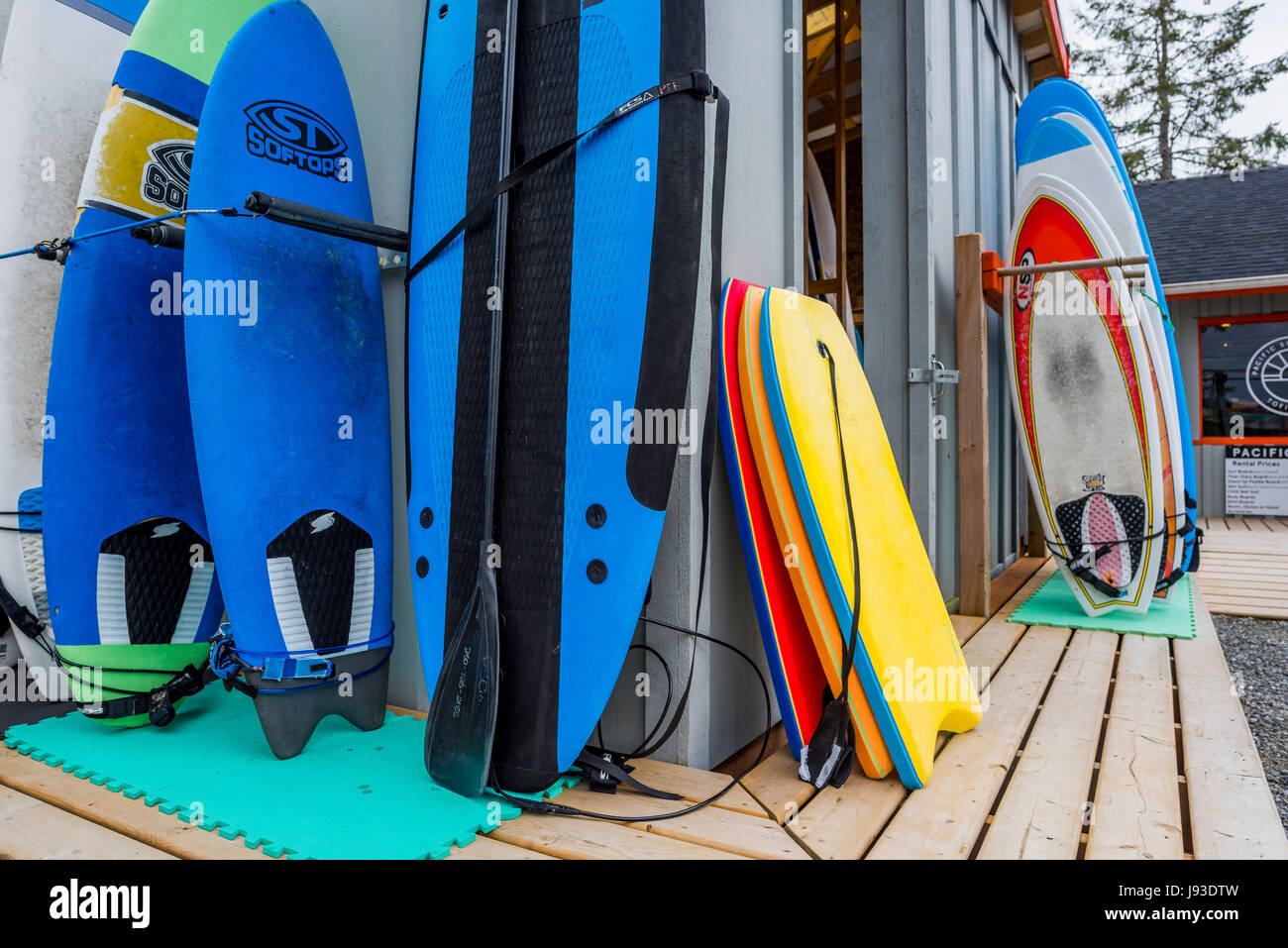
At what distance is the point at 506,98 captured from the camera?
1.36 m

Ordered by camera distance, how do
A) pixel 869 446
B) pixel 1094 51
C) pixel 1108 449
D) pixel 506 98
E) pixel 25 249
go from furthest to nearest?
1. pixel 1094 51
2. pixel 1108 449
3. pixel 25 249
4. pixel 869 446
5. pixel 506 98

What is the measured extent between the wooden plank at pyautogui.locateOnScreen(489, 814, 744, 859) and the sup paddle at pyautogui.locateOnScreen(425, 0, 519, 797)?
123mm

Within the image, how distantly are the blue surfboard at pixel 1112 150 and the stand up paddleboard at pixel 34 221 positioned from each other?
3486mm

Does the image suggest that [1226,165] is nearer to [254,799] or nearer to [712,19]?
[712,19]

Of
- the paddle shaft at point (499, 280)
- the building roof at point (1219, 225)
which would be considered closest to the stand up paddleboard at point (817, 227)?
the paddle shaft at point (499, 280)

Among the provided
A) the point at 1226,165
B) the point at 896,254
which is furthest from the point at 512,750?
the point at 1226,165

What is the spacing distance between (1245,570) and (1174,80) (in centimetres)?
1309

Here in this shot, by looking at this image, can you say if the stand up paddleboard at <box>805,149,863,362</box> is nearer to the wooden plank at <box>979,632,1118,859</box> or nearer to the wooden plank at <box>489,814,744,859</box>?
the wooden plank at <box>979,632,1118,859</box>

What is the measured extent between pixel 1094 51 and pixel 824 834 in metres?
16.8

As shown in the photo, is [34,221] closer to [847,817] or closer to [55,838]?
[55,838]

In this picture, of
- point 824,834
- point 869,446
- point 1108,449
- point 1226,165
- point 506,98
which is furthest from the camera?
point 1226,165

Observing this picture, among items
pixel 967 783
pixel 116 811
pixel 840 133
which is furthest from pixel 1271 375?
pixel 116 811

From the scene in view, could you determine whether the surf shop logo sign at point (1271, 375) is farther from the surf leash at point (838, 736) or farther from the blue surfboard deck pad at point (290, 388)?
the blue surfboard deck pad at point (290, 388)

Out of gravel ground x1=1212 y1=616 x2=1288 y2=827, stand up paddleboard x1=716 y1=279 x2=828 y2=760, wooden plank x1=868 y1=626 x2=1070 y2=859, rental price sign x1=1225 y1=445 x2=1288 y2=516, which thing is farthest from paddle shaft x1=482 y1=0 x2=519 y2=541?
rental price sign x1=1225 y1=445 x2=1288 y2=516
